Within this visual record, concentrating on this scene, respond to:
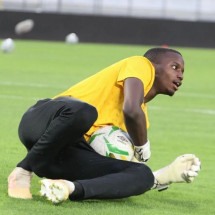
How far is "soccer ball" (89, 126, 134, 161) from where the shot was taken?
7234 millimetres

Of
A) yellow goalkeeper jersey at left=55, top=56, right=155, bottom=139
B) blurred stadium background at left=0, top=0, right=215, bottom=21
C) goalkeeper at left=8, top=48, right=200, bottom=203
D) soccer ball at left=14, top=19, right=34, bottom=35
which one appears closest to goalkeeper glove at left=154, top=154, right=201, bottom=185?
goalkeeper at left=8, top=48, right=200, bottom=203

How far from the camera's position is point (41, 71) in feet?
71.4

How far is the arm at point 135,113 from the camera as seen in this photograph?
22.2ft

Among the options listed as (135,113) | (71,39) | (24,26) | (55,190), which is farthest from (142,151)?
(24,26)

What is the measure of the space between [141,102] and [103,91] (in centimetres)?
→ 48

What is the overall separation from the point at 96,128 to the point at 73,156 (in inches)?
11.5

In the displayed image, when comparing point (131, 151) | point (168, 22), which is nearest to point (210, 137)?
point (131, 151)

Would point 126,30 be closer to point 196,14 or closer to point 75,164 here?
point 196,14

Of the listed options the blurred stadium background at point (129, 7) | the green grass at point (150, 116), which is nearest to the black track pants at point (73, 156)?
the green grass at point (150, 116)

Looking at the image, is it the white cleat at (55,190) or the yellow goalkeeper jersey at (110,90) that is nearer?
the white cleat at (55,190)

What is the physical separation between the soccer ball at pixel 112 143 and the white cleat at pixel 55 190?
2.44ft

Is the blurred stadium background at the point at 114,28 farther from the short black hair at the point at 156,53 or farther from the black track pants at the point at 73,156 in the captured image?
the black track pants at the point at 73,156

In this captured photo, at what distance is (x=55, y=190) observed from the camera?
6539mm

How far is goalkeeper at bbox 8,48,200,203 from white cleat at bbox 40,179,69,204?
57 mm
